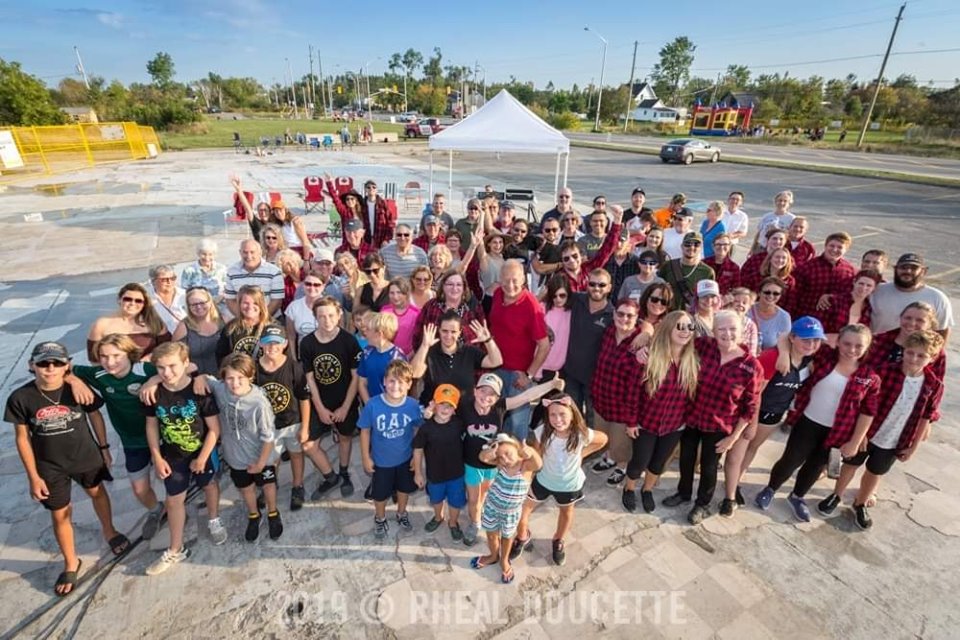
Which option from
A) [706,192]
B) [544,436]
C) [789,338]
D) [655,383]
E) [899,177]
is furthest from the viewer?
[899,177]

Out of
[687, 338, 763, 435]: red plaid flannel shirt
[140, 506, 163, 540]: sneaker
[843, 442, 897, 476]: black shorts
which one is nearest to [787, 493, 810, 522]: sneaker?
[843, 442, 897, 476]: black shorts

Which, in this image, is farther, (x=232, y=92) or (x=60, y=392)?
(x=232, y=92)

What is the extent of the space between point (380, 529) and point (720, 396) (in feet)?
9.17

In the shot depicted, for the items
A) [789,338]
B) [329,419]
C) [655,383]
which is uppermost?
[789,338]

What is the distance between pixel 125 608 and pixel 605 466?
12.6ft

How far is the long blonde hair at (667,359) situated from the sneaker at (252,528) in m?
3.19

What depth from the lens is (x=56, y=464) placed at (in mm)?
3004

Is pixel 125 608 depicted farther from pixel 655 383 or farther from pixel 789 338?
pixel 789 338

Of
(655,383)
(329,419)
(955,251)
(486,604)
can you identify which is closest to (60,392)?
(329,419)

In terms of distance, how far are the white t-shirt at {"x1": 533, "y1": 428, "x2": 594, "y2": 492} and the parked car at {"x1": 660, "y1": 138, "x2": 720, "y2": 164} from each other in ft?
95.3

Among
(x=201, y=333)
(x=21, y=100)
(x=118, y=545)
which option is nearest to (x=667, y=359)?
(x=201, y=333)

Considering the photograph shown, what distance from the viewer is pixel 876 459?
361 centimetres

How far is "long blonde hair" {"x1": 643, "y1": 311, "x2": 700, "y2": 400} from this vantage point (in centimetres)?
333

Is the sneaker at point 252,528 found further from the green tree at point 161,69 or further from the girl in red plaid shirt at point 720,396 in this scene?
the green tree at point 161,69
